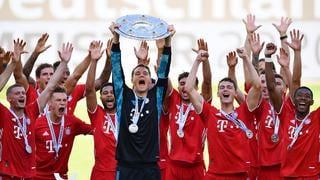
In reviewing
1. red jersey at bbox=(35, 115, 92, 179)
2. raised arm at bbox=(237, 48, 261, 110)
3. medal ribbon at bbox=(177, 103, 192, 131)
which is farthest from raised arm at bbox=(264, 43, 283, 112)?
red jersey at bbox=(35, 115, 92, 179)

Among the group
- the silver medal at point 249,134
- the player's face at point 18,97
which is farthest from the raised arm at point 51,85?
the silver medal at point 249,134

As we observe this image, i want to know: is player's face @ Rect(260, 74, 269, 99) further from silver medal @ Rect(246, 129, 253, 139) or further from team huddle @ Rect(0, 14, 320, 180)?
silver medal @ Rect(246, 129, 253, 139)

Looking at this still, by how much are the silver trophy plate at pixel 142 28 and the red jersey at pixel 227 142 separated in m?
1.35

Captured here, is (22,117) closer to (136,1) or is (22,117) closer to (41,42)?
(41,42)

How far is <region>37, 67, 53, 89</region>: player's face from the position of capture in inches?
385

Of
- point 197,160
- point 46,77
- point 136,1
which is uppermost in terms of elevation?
point 136,1

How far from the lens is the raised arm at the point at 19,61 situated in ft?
28.7

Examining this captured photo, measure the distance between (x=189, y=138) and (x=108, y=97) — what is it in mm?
918

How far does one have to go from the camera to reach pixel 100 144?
31.4 feet

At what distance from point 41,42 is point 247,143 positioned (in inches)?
86.0

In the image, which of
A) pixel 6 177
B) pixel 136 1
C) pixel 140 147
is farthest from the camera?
pixel 136 1

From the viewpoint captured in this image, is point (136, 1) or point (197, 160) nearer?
point (197, 160)

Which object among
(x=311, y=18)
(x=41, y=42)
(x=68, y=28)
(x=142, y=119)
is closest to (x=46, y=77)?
(x=41, y=42)

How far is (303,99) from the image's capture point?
879 cm
